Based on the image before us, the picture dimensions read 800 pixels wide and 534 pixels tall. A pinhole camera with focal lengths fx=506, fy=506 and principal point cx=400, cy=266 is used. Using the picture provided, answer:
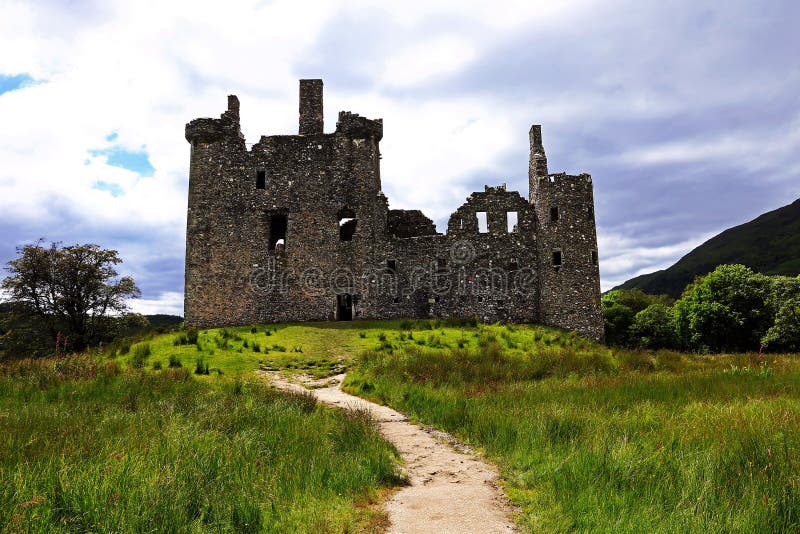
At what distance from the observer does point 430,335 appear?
22875 mm

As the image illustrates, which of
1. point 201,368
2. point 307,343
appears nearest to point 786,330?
point 307,343

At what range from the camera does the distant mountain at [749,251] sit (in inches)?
4786

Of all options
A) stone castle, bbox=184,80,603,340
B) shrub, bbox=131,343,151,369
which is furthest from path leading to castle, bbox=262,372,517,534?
stone castle, bbox=184,80,603,340

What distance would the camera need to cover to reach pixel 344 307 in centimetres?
3125

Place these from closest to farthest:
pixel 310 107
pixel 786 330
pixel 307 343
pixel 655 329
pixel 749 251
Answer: pixel 307 343, pixel 310 107, pixel 786 330, pixel 655 329, pixel 749 251

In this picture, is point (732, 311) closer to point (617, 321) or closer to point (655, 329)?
point (655, 329)

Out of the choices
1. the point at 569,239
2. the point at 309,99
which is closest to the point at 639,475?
the point at 569,239

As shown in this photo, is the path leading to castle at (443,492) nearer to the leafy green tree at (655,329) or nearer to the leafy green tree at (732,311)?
the leafy green tree at (732,311)

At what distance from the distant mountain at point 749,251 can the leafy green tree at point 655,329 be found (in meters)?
73.7

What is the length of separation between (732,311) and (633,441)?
137 feet

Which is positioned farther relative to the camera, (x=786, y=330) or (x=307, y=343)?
(x=786, y=330)

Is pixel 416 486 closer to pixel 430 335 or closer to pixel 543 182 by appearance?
pixel 430 335

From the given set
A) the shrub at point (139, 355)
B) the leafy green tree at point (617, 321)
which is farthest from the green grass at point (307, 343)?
the leafy green tree at point (617, 321)

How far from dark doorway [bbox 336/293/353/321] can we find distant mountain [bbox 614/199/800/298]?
111m
